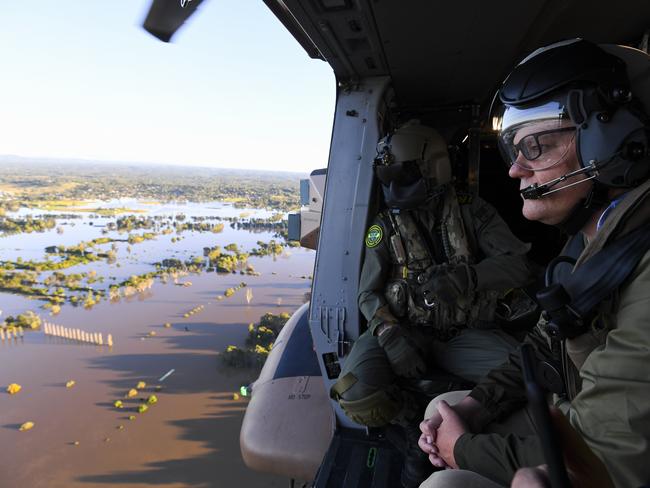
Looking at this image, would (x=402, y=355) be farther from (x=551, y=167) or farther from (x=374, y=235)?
(x=551, y=167)

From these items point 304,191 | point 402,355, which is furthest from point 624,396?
point 304,191

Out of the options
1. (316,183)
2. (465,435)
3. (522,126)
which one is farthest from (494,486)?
(316,183)

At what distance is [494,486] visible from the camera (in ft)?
3.78

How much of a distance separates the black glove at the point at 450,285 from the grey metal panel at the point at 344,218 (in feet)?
1.85

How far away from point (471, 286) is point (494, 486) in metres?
1.32

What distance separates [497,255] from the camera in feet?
8.14

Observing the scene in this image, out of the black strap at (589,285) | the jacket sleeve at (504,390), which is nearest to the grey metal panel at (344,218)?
the jacket sleeve at (504,390)

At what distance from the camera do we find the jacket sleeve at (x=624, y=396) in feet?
2.33

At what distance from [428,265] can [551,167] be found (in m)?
1.62

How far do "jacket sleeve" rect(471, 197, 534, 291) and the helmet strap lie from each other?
1.36 meters

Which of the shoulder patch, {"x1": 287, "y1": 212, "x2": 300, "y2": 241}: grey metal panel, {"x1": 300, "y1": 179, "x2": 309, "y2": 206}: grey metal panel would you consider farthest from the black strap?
{"x1": 287, "y1": 212, "x2": 300, "y2": 241}: grey metal panel

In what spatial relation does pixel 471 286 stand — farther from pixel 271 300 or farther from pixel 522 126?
pixel 271 300

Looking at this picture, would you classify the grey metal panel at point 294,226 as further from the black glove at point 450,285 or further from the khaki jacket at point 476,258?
the black glove at point 450,285

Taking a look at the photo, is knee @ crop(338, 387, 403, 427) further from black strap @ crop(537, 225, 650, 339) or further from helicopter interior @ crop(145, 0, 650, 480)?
black strap @ crop(537, 225, 650, 339)
